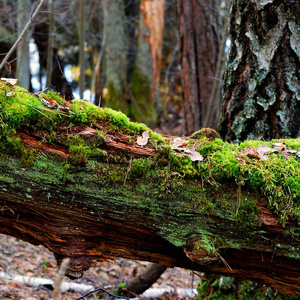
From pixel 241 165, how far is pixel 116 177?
0.78 m

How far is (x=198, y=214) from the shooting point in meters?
1.90

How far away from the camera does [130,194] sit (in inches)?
Result: 74.0

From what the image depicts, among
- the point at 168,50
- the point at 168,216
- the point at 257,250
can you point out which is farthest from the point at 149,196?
the point at 168,50

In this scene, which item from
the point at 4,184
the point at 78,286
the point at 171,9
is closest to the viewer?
the point at 4,184

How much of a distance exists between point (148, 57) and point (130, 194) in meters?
9.29

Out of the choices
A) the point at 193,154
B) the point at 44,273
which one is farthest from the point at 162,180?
the point at 44,273

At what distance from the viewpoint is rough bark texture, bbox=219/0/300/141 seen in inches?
111

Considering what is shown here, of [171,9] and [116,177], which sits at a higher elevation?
[171,9]

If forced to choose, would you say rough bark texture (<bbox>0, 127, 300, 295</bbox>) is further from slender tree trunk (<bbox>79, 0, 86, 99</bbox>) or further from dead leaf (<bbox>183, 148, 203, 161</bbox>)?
slender tree trunk (<bbox>79, 0, 86, 99</bbox>)

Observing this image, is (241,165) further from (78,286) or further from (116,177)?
(78,286)

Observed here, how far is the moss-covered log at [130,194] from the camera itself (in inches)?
72.3

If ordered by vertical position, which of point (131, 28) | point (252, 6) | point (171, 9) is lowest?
point (252, 6)

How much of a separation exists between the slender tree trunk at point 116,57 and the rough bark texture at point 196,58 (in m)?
4.58

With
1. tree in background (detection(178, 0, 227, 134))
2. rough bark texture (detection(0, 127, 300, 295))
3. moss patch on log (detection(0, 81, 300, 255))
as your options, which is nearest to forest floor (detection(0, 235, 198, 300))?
rough bark texture (detection(0, 127, 300, 295))
